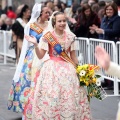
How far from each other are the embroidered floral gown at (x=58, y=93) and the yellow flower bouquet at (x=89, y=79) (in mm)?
70

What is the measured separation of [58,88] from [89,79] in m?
0.44

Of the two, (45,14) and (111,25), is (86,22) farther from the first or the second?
(45,14)

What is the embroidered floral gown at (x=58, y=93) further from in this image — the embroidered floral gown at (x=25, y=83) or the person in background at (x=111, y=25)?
the person in background at (x=111, y=25)

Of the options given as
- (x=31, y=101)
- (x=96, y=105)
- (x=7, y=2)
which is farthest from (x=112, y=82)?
(x=7, y=2)

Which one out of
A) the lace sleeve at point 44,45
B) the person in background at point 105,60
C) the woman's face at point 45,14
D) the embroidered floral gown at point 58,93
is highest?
the woman's face at point 45,14

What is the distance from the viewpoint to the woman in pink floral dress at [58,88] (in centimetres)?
777

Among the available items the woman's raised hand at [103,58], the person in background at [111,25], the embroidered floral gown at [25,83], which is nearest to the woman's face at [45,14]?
the embroidered floral gown at [25,83]

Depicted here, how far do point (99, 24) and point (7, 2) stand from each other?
1772 centimetres

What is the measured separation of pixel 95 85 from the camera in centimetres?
810

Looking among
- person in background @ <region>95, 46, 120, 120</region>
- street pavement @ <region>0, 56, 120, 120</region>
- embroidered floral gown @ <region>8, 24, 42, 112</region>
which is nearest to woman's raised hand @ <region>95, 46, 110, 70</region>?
person in background @ <region>95, 46, 120, 120</region>

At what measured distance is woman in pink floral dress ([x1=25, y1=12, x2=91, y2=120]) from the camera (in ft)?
25.5

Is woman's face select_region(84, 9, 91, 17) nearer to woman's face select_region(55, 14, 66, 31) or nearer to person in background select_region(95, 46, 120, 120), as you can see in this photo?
woman's face select_region(55, 14, 66, 31)

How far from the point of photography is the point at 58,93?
780cm

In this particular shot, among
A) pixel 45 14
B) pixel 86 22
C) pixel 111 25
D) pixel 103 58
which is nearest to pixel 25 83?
pixel 45 14
